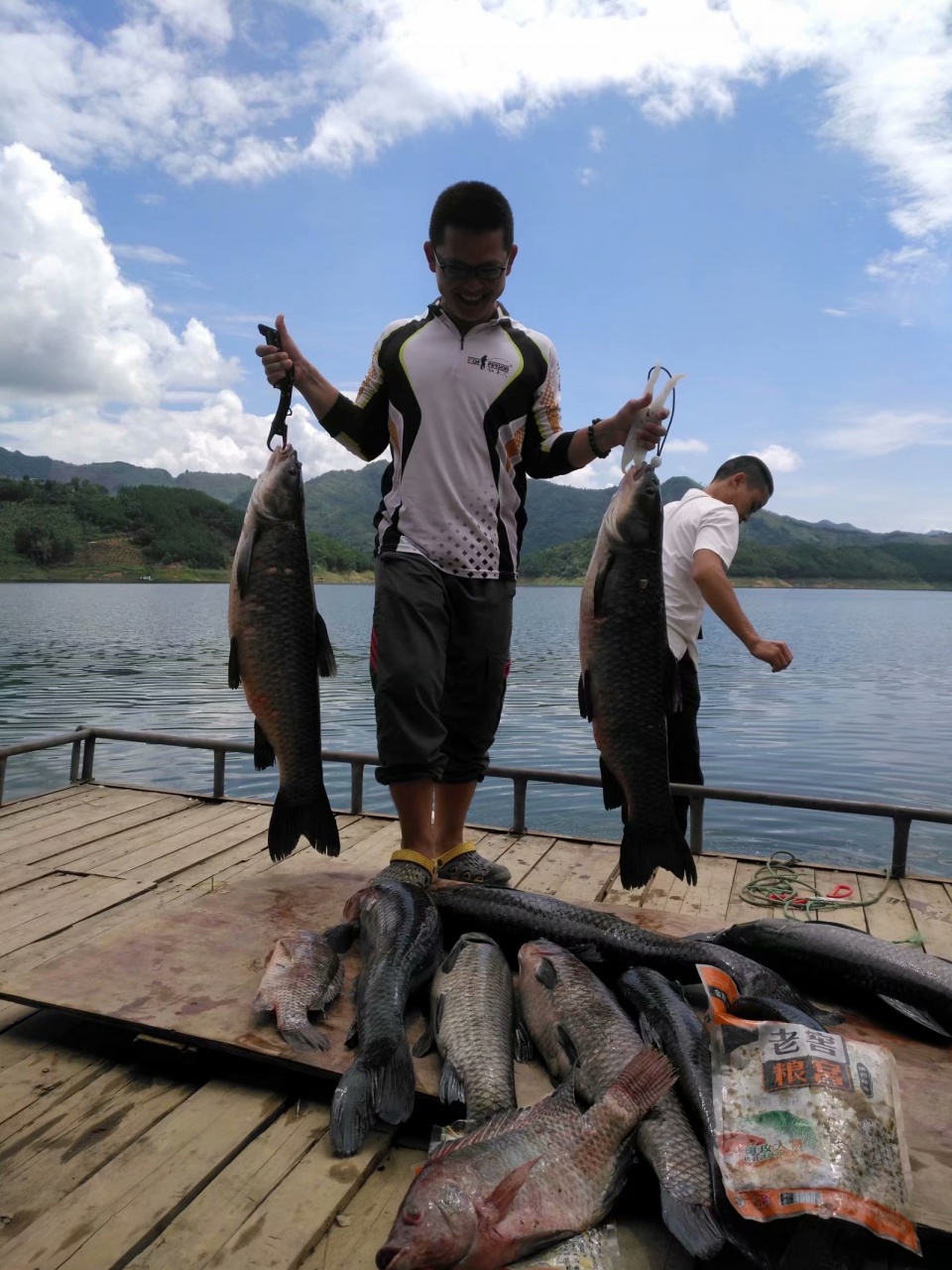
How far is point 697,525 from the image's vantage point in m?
5.53

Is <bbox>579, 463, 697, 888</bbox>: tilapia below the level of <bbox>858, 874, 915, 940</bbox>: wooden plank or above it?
above

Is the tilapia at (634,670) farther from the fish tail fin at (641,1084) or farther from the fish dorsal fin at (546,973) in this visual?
the fish tail fin at (641,1084)

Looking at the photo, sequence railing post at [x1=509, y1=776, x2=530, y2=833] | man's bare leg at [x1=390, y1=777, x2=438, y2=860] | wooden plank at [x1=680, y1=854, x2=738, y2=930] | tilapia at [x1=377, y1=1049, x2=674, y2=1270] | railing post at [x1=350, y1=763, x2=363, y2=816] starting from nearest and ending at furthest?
tilapia at [x1=377, y1=1049, x2=674, y2=1270] < man's bare leg at [x1=390, y1=777, x2=438, y2=860] < wooden plank at [x1=680, y1=854, x2=738, y2=930] < railing post at [x1=509, y1=776, x2=530, y2=833] < railing post at [x1=350, y1=763, x2=363, y2=816]

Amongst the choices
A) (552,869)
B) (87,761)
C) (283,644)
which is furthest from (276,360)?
(87,761)

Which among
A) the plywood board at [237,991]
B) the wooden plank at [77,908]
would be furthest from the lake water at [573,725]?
the plywood board at [237,991]

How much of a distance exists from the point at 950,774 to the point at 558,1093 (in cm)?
1806

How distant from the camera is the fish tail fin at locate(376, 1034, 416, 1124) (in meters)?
2.47

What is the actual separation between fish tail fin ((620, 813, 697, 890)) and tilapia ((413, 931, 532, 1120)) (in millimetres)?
642

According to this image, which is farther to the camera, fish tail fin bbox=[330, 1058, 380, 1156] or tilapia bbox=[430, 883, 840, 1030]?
tilapia bbox=[430, 883, 840, 1030]

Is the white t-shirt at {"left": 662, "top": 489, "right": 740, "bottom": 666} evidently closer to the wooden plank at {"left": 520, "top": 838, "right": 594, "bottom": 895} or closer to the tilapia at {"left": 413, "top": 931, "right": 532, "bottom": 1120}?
the wooden plank at {"left": 520, "top": 838, "right": 594, "bottom": 895}

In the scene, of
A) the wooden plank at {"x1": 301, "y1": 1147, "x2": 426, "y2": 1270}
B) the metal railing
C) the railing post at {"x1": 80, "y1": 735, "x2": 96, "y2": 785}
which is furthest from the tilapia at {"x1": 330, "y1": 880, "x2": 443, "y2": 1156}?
the railing post at {"x1": 80, "y1": 735, "x2": 96, "y2": 785}

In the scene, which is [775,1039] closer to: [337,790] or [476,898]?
[476,898]

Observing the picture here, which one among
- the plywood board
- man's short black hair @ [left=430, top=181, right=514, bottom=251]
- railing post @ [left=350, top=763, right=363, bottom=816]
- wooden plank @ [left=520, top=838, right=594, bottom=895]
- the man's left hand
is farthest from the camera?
railing post @ [left=350, top=763, right=363, bottom=816]

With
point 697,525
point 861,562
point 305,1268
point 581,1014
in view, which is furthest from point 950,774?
point 861,562
